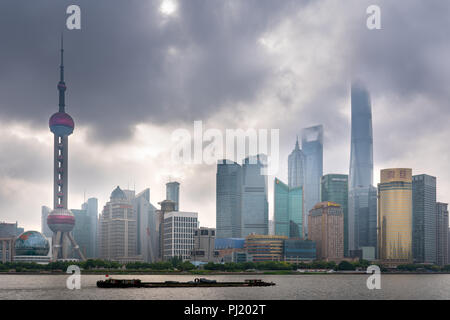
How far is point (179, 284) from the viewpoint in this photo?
630ft
